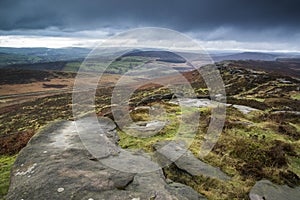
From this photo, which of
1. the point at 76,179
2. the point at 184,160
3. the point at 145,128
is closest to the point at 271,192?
the point at 184,160

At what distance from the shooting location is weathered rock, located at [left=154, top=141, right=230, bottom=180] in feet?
32.9

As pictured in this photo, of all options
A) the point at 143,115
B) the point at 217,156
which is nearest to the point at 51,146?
the point at 217,156

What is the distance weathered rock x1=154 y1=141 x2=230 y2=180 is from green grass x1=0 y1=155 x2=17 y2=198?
6.30m

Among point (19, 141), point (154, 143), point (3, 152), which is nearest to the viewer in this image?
point (154, 143)

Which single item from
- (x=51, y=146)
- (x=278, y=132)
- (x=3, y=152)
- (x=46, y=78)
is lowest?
(x=46, y=78)

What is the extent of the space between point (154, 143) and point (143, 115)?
→ 6.95 m

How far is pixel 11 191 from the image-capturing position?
6926 millimetres

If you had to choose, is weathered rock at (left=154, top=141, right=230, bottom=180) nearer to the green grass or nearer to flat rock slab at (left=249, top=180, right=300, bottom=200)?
flat rock slab at (left=249, top=180, right=300, bottom=200)

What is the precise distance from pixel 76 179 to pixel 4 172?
5.45m

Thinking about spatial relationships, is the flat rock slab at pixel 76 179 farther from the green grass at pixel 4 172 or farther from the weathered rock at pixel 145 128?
the weathered rock at pixel 145 128

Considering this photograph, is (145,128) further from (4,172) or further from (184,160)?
(4,172)

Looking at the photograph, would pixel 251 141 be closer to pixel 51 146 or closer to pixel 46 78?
pixel 51 146

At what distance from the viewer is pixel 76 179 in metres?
7.27

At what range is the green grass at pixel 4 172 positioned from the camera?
8.41 meters
